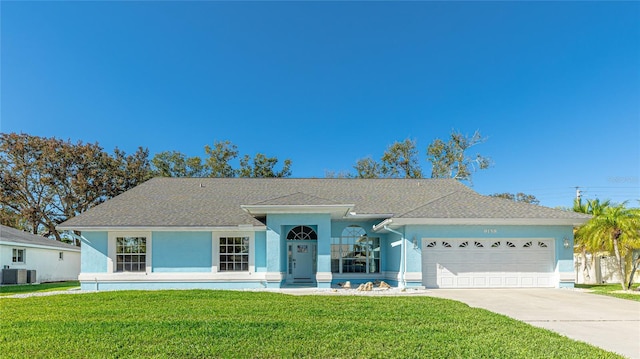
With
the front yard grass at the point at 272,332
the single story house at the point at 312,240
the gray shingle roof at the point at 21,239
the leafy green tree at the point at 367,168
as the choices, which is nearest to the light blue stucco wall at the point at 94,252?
the single story house at the point at 312,240

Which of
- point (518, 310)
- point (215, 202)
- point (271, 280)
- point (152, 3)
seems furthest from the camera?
point (215, 202)

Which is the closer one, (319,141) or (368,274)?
(368,274)

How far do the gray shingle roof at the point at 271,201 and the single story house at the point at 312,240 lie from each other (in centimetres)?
8

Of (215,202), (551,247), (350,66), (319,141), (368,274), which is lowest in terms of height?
(368,274)

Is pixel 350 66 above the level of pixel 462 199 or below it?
above

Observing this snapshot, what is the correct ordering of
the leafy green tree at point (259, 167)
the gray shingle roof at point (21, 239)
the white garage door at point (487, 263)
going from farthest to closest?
1. the leafy green tree at point (259, 167)
2. the gray shingle roof at point (21, 239)
3. the white garage door at point (487, 263)

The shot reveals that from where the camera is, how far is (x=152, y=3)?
567 inches

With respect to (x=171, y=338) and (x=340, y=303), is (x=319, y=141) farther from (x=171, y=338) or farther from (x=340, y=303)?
(x=171, y=338)

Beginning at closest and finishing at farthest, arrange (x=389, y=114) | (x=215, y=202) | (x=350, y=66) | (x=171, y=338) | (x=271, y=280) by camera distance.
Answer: (x=171, y=338)
(x=271, y=280)
(x=215, y=202)
(x=350, y=66)
(x=389, y=114)

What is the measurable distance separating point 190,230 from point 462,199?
1115 centimetres

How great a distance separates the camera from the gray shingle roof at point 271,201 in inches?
619

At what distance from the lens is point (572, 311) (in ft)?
32.8

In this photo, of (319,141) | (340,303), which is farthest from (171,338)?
(319,141)

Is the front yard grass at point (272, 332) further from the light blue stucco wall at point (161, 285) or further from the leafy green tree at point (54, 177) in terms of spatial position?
the leafy green tree at point (54, 177)
